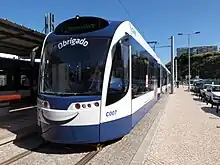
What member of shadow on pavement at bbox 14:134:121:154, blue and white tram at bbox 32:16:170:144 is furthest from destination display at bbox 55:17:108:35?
shadow on pavement at bbox 14:134:121:154

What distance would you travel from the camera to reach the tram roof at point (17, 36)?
11.1 meters

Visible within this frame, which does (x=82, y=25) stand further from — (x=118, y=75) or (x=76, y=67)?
(x=118, y=75)

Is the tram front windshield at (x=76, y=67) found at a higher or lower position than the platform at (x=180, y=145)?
higher

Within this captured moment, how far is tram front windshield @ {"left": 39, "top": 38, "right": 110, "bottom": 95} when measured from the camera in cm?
725

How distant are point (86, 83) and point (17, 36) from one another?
23.7 ft

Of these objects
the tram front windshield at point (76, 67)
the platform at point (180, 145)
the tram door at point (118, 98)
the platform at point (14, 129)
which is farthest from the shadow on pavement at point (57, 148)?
the tram front windshield at point (76, 67)

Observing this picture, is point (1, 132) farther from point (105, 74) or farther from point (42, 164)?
point (105, 74)

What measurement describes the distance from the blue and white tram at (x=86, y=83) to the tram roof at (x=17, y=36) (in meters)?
3.52

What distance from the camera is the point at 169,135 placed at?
937 cm

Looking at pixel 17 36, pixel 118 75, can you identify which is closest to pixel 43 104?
pixel 118 75

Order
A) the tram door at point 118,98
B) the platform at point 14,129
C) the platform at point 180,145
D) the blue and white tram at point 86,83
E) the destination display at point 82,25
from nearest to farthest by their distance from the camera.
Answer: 1. the platform at point 180,145
2. the blue and white tram at point 86,83
3. the tram door at point 118,98
4. the destination display at point 82,25
5. the platform at point 14,129

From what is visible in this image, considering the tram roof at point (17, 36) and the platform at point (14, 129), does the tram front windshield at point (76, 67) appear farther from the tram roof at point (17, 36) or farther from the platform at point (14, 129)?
the tram roof at point (17, 36)

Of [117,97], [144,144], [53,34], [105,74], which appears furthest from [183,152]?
[53,34]

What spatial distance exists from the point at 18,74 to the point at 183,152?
14.5 metres
